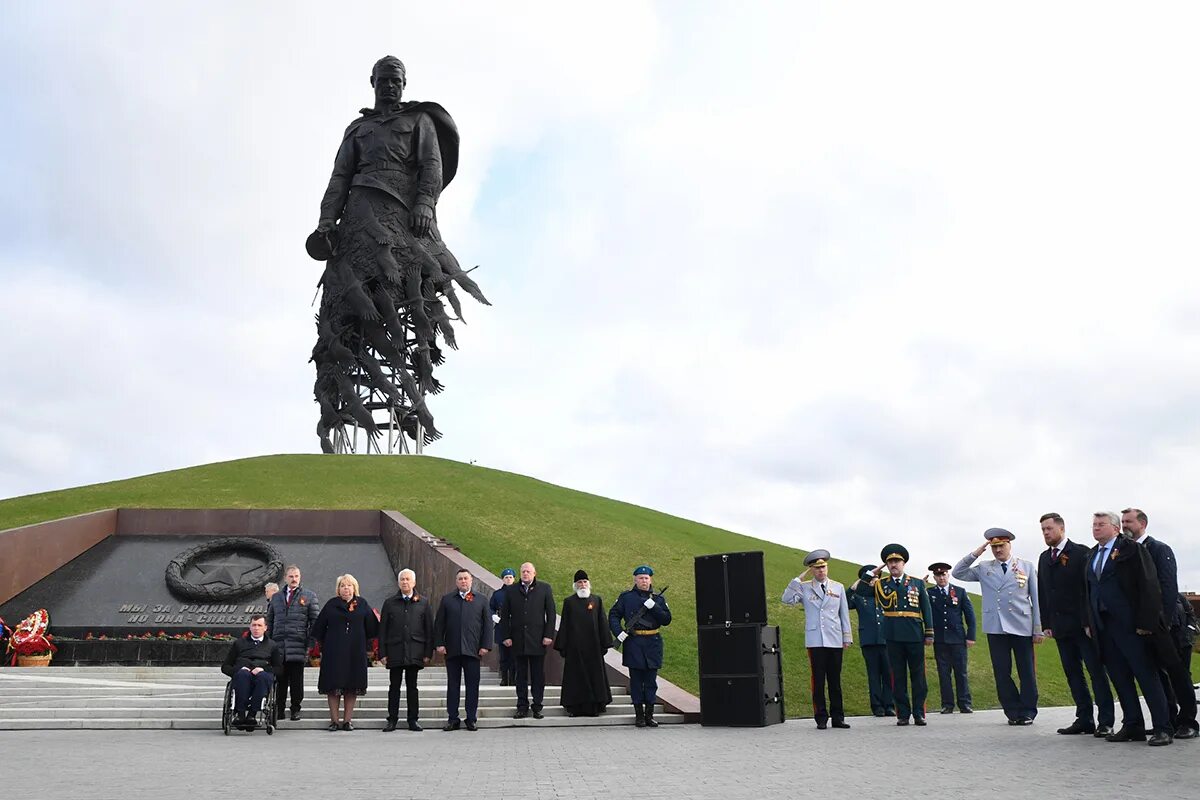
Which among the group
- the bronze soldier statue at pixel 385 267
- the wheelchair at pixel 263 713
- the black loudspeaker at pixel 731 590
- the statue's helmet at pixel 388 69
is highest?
the statue's helmet at pixel 388 69

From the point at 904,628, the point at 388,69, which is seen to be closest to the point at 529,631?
the point at 904,628

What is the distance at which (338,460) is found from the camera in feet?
97.1

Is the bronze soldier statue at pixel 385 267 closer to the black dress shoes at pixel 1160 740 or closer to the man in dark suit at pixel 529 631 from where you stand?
the man in dark suit at pixel 529 631

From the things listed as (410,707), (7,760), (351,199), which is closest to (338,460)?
(351,199)

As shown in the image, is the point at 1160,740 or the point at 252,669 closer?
the point at 1160,740

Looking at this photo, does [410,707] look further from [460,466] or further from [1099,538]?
[460,466]

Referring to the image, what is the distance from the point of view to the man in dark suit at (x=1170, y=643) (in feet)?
27.7

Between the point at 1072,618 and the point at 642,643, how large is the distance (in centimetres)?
429

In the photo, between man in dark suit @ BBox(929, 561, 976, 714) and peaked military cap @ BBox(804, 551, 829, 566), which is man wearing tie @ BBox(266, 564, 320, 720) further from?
man in dark suit @ BBox(929, 561, 976, 714)

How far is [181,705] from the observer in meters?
12.0

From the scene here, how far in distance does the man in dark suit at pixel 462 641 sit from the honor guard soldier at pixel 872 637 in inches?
161

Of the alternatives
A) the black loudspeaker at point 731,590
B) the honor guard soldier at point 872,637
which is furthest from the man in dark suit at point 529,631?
the honor guard soldier at point 872,637

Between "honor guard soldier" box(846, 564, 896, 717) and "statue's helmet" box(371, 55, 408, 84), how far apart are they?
29.2 meters

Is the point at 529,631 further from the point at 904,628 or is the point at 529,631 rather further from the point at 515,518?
the point at 515,518
